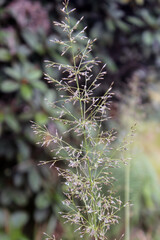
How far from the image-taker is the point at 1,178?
239cm

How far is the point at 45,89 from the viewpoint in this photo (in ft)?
7.00

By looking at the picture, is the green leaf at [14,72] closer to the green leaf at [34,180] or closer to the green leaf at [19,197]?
the green leaf at [34,180]

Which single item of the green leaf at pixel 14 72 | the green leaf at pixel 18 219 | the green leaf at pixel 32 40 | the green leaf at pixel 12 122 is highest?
the green leaf at pixel 32 40

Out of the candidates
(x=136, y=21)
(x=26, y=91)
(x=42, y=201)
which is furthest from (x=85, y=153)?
(x=136, y=21)

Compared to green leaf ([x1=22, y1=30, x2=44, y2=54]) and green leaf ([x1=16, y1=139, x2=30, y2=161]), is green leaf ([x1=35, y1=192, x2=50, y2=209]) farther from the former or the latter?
green leaf ([x1=22, y1=30, x2=44, y2=54])

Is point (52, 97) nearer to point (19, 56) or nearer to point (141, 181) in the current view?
point (19, 56)

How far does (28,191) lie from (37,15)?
3.53 feet

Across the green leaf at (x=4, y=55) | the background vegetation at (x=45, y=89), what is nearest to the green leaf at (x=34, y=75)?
the background vegetation at (x=45, y=89)

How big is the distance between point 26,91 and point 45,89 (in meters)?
0.12

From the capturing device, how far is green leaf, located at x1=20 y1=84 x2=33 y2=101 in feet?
6.71

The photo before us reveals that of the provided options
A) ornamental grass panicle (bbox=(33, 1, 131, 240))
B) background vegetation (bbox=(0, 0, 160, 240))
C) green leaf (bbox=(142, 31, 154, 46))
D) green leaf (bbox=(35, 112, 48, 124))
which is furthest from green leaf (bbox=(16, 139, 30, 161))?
ornamental grass panicle (bbox=(33, 1, 131, 240))

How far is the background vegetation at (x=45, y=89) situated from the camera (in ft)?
7.04

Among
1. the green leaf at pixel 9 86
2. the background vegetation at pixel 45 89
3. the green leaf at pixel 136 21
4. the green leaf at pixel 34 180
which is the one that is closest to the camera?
the green leaf at pixel 9 86

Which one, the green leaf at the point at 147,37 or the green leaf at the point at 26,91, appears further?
the green leaf at the point at 147,37
